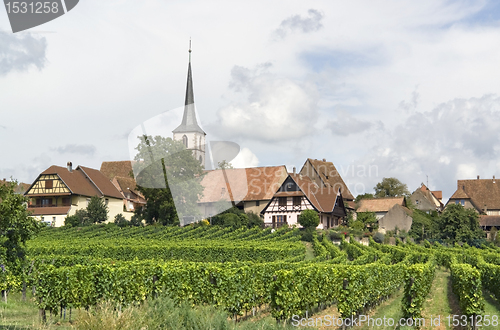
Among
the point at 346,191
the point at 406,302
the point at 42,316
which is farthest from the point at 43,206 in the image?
the point at 406,302

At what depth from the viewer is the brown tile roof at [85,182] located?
223 feet

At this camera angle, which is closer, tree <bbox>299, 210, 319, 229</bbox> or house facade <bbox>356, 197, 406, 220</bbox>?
tree <bbox>299, 210, 319, 229</bbox>

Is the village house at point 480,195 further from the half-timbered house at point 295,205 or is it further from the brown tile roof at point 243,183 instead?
the brown tile roof at point 243,183

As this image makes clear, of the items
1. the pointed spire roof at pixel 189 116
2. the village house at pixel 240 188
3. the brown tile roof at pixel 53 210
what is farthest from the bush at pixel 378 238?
the pointed spire roof at pixel 189 116

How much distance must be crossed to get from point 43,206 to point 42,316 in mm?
55778

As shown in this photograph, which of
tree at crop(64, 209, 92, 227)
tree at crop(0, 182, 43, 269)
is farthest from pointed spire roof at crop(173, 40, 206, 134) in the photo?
tree at crop(0, 182, 43, 269)

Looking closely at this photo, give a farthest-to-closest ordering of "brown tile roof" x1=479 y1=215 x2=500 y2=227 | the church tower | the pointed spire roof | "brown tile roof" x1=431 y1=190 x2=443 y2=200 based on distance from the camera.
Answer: "brown tile roof" x1=431 y1=190 x2=443 y2=200
the church tower
the pointed spire roof
"brown tile roof" x1=479 y1=215 x2=500 y2=227

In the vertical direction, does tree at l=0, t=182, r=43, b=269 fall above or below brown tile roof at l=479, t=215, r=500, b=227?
above

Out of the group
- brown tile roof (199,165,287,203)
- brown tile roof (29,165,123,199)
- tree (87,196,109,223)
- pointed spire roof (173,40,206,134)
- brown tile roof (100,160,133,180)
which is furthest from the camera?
brown tile roof (100,160,133,180)

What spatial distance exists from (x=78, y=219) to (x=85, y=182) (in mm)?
9085

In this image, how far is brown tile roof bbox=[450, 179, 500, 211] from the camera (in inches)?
3280

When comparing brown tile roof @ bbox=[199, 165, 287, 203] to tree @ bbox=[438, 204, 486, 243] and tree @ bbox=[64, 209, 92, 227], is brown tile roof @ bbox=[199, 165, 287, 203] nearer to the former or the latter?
→ tree @ bbox=[64, 209, 92, 227]

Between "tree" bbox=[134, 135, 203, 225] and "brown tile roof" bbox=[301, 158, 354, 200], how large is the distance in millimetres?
23555

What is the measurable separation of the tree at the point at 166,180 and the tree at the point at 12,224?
151 ft
